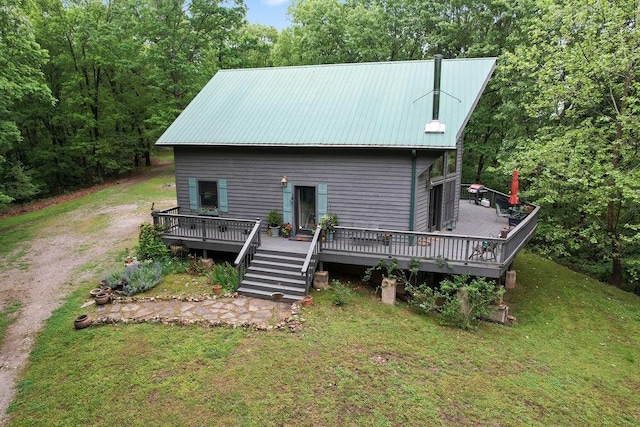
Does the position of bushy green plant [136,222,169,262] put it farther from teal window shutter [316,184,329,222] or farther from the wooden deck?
teal window shutter [316,184,329,222]

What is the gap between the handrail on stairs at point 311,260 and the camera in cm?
1083

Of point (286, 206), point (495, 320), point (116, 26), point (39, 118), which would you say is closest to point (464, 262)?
point (495, 320)

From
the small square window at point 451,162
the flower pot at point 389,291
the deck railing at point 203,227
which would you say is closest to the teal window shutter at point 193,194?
the deck railing at point 203,227

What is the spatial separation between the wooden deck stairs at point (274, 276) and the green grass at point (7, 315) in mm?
5784

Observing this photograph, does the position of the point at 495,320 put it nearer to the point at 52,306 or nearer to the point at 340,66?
the point at 340,66

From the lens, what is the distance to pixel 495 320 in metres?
10.8

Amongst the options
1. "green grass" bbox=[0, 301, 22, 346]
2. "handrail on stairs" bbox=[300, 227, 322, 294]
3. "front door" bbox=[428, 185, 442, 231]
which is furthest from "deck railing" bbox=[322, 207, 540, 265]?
"green grass" bbox=[0, 301, 22, 346]

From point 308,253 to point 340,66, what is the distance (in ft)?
27.2

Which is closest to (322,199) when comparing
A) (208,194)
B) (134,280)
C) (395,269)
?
(395,269)

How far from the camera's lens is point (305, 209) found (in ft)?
44.4

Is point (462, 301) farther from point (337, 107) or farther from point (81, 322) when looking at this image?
point (81, 322)

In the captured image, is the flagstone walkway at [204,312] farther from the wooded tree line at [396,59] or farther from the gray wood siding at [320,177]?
the wooded tree line at [396,59]

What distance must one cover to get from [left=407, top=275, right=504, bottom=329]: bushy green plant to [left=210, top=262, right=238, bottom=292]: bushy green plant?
500 cm

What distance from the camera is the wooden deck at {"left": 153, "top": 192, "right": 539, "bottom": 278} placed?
1034 cm
